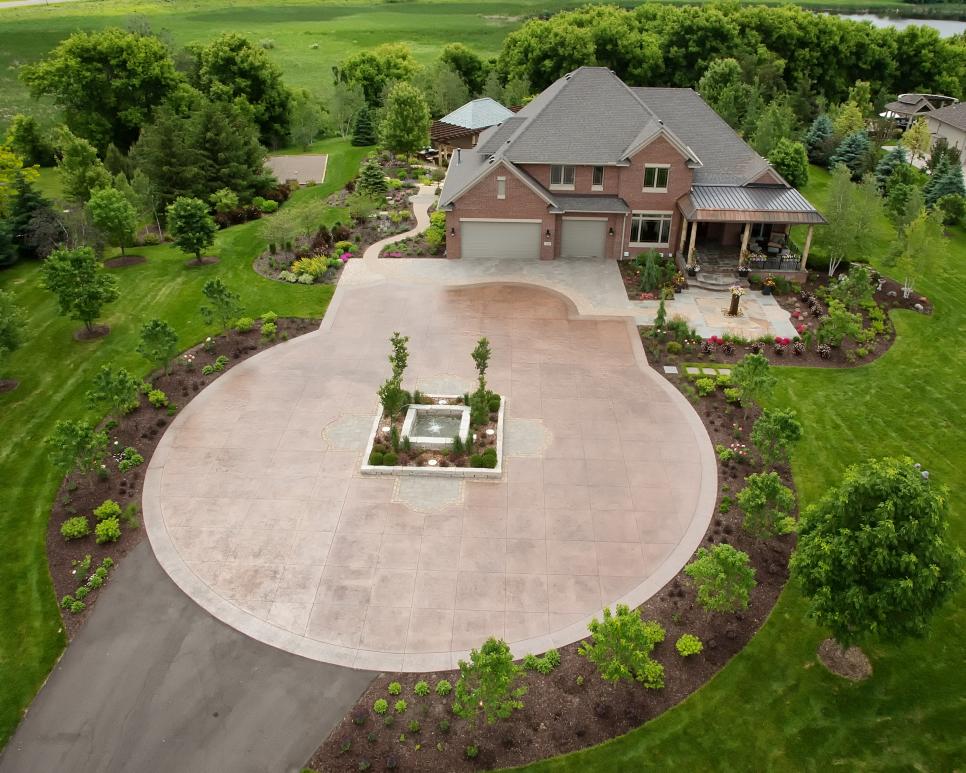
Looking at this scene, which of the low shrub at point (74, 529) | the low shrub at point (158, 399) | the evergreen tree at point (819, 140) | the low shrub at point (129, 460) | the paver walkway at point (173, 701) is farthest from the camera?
the evergreen tree at point (819, 140)

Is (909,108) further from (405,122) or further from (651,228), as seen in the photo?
(405,122)

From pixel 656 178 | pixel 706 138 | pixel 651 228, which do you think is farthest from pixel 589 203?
pixel 706 138

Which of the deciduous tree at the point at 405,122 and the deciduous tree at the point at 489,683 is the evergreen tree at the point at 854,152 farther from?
the deciduous tree at the point at 489,683

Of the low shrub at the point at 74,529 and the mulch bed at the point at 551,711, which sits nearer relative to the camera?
the mulch bed at the point at 551,711

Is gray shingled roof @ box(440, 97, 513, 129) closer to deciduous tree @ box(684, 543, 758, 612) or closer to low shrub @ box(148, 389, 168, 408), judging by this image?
low shrub @ box(148, 389, 168, 408)

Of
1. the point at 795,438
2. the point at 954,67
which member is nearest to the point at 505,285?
the point at 795,438

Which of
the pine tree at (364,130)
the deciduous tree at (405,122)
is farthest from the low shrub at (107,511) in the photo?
the pine tree at (364,130)

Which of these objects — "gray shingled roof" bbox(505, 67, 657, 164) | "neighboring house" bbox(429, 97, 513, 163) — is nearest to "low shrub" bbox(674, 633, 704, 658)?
"gray shingled roof" bbox(505, 67, 657, 164)
